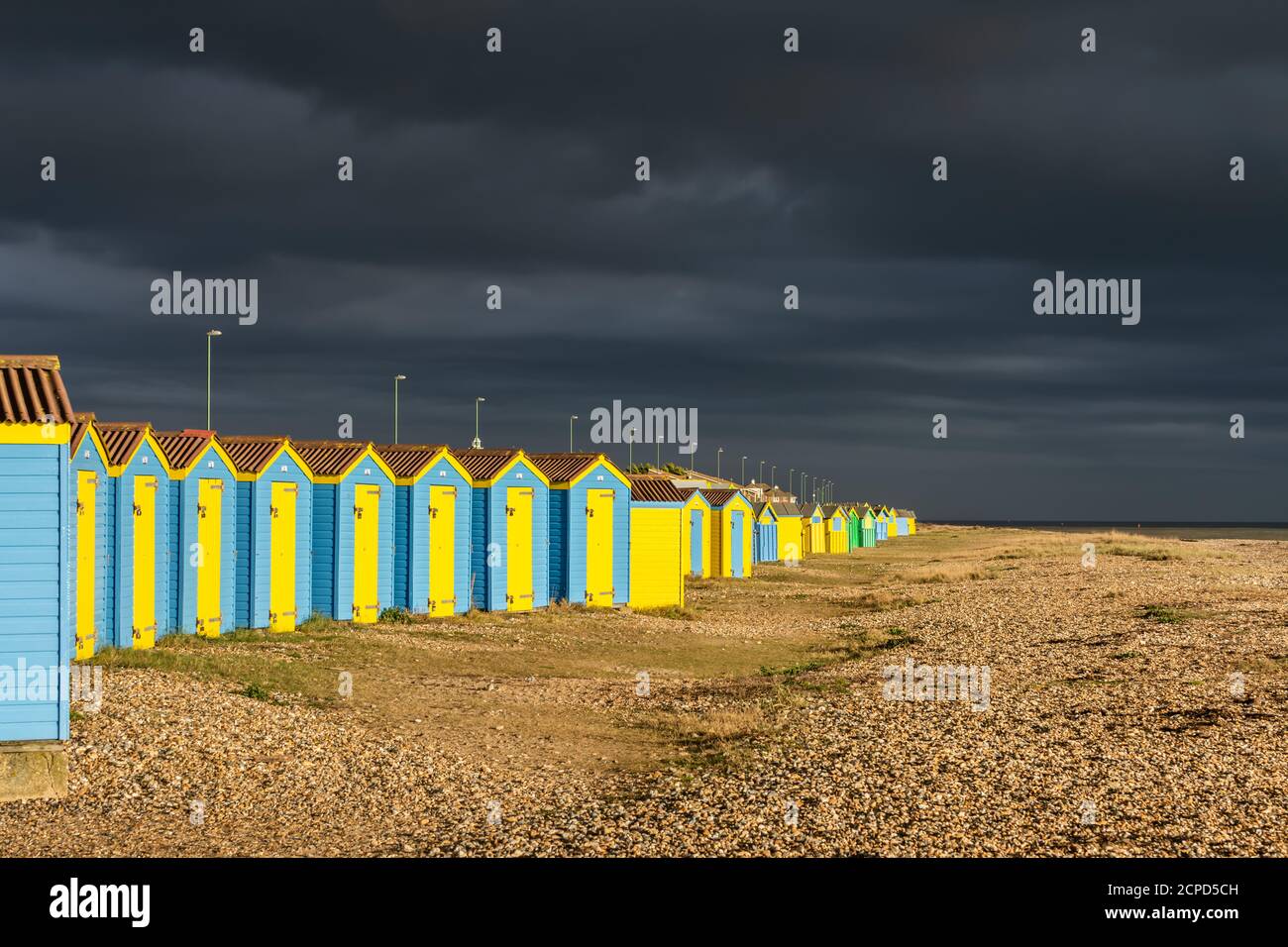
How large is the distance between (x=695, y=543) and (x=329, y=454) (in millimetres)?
25179

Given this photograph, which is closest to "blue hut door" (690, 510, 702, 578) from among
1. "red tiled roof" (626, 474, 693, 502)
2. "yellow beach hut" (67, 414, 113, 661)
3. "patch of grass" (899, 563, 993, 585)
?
"patch of grass" (899, 563, 993, 585)

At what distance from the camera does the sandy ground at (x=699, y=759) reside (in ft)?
32.2

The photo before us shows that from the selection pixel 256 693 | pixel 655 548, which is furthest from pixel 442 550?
pixel 256 693

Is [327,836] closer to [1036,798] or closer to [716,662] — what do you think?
[1036,798]

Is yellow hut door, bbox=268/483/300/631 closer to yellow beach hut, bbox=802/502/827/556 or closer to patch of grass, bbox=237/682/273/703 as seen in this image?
patch of grass, bbox=237/682/273/703

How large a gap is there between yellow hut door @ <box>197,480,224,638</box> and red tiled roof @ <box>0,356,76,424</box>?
11.2 m

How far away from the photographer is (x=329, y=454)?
26.6 meters

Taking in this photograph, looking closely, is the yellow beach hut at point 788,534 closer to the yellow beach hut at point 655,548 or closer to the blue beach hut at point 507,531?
the yellow beach hut at point 655,548

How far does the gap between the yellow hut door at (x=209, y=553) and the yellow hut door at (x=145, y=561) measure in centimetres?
132

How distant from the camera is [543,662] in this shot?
2227cm

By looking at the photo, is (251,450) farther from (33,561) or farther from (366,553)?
(33,561)
